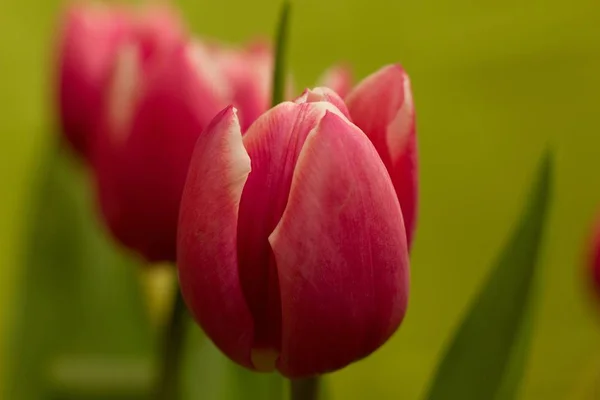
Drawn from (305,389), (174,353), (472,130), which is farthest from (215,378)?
(472,130)

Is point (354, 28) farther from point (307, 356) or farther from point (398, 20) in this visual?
point (307, 356)

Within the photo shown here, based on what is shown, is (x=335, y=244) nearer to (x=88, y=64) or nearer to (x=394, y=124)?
(x=394, y=124)

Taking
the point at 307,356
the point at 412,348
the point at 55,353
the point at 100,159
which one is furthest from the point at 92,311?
the point at 412,348

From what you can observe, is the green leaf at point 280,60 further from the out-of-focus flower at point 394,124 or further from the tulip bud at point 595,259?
the tulip bud at point 595,259

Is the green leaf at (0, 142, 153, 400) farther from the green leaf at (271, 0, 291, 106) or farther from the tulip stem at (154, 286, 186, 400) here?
the green leaf at (271, 0, 291, 106)

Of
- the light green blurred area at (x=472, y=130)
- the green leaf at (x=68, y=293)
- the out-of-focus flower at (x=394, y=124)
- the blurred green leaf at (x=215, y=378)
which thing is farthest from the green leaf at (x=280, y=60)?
the light green blurred area at (x=472, y=130)

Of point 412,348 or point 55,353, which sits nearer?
point 55,353

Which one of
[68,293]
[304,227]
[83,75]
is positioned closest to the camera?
[304,227]
